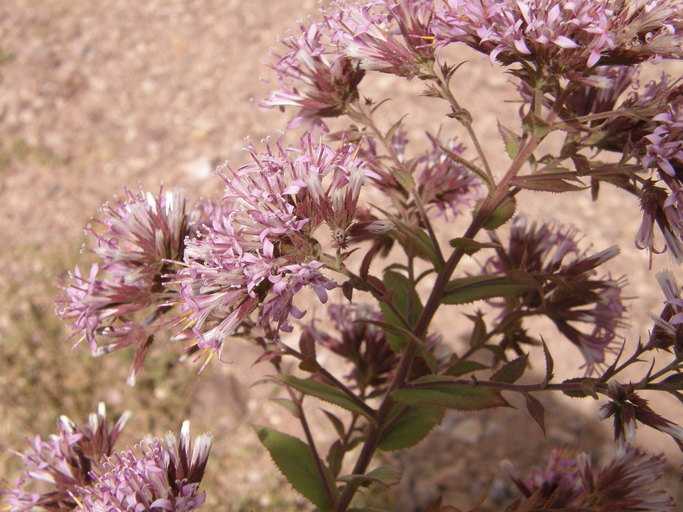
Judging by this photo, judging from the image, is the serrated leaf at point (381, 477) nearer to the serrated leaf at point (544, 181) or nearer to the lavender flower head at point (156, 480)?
the lavender flower head at point (156, 480)

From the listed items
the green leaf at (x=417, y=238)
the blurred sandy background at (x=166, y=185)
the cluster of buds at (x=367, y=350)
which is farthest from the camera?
the blurred sandy background at (x=166, y=185)

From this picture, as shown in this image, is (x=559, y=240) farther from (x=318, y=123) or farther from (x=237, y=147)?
(x=237, y=147)

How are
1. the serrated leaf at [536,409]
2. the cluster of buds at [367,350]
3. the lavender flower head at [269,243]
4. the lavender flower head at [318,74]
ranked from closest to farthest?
the lavender flower head at [269,243] < the serrated leaf at [536,409] < the lavender flower head at [318,74] < the cluster of buds at [367,350]

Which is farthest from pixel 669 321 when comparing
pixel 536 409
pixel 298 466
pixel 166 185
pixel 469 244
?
pixel 166 185

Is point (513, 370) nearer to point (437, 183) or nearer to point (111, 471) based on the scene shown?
point (437, 183)

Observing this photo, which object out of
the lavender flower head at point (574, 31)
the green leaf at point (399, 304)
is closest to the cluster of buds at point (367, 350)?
the green leaf at point (399, 304)
